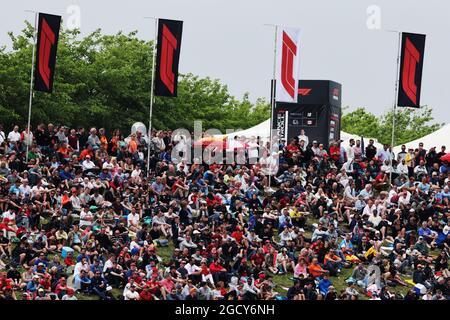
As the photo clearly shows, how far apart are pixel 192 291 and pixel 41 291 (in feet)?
13.0

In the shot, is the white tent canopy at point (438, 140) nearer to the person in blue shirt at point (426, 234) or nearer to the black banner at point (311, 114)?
the black banner at point (311, 114)

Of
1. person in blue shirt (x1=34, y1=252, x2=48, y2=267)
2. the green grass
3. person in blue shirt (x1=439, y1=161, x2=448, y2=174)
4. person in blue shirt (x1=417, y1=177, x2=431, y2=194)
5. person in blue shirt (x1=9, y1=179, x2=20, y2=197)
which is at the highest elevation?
person in blue shirt (x1=439, y1=161, x2=448, y2=174)

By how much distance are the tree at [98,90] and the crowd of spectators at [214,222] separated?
1875 cm

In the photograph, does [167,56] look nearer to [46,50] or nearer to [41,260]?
[46,50]

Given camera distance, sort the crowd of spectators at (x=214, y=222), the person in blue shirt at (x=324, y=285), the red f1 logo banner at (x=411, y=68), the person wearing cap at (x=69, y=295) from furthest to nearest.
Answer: the red f1 logo banner at (x=411, y=68) → the person in blue shirt at (x=324, y=285) → the crowd of spectators at (x=214, y=222) → the person wearing cap at (x=69, y=295)

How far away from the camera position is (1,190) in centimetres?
3359

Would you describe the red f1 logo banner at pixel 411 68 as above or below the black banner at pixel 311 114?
above

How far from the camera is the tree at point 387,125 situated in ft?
305

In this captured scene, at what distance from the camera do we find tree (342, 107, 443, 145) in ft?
305

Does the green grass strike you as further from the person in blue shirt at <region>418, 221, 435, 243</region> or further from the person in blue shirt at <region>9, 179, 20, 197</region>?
the person in blue shirt at <region>9, 179, 20, 197</region>

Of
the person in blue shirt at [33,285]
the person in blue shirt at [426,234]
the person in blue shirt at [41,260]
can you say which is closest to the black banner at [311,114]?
the person in blue shirt at [426,234]

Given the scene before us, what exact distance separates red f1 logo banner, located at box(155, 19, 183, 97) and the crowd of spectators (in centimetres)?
222

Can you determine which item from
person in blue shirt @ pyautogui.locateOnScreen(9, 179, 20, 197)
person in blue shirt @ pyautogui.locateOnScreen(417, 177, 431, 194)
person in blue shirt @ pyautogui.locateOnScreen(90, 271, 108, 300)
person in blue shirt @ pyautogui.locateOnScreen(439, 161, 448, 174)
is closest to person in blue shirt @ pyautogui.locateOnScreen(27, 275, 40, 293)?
person in blue shirt @ pyautogui.locateOnScreen(90, 271, 108, 300)

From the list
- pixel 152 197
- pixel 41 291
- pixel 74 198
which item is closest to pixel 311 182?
pixel 152 197
